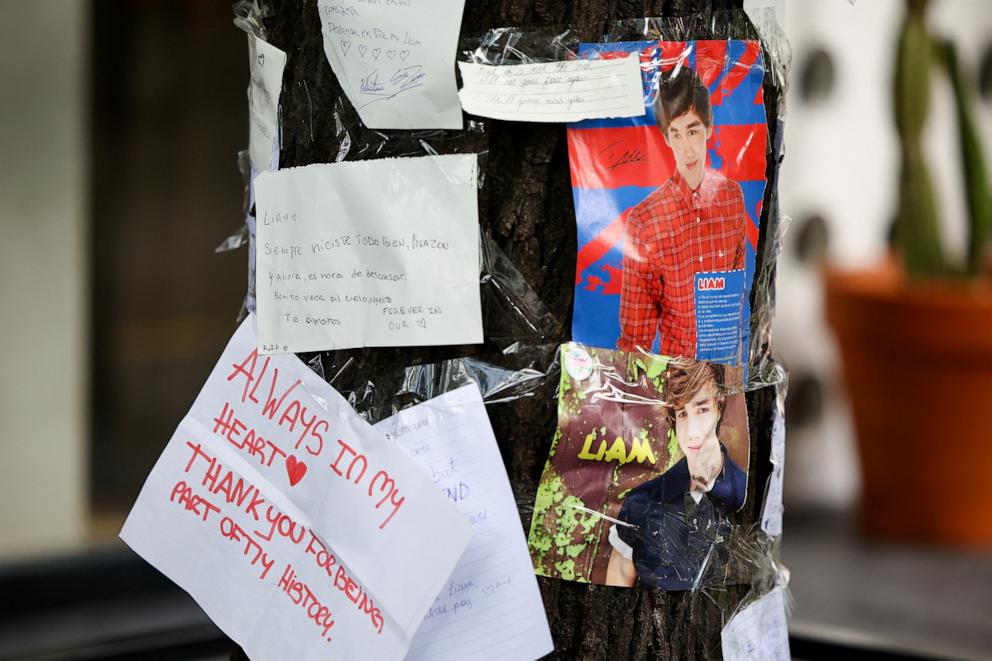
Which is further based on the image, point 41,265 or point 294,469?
point 41,265

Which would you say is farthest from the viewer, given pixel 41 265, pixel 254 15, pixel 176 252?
pixel 176 252

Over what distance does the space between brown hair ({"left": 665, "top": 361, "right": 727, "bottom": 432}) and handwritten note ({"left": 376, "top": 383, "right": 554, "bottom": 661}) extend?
144mm

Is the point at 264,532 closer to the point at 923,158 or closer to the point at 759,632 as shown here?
the point at 759,632

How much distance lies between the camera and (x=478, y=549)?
3.06ft

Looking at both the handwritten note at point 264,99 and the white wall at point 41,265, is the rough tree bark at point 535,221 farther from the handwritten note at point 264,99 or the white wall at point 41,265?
the white wall at point 41,265

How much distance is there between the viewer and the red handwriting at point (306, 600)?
3.05 ft

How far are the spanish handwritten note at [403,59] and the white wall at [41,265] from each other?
84.6 inches

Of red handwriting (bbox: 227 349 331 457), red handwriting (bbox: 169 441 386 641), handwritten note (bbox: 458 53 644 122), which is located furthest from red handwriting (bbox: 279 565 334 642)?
handwritten note (bbox: 458 53 644 122)

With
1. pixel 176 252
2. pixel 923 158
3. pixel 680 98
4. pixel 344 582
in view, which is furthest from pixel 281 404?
pixel 176 252

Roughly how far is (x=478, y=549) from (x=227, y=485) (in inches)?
8.6

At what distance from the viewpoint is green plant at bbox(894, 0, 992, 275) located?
3.06 metres

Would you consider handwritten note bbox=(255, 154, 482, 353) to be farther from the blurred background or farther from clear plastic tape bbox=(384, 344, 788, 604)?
the blurred background

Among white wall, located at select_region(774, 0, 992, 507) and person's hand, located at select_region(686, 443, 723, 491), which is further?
white wall, located at select_region(774, 0, 992, 507)
